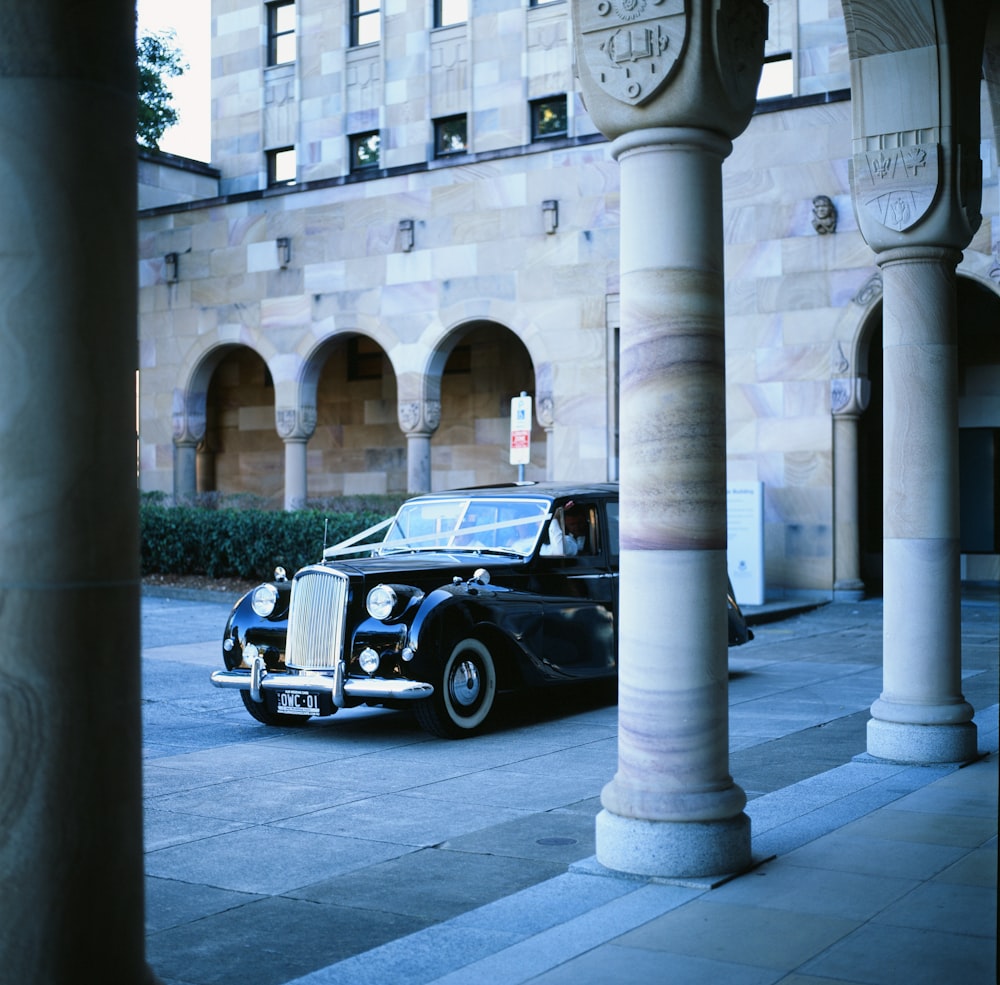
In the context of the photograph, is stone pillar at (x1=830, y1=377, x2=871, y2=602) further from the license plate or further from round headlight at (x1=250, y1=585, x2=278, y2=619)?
the license plate

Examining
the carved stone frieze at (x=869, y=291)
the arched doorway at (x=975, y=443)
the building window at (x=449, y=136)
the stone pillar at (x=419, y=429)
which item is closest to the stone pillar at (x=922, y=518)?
the carved stone frieze at (x=869, y=291)

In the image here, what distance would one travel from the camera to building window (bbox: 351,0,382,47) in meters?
30.1

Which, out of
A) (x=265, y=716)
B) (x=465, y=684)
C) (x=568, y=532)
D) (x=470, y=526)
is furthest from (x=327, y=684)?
(x=568, y=532)

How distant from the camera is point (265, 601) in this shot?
10422 mm

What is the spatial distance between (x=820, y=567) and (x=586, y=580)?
1063cm

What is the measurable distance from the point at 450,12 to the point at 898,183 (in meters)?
22.2

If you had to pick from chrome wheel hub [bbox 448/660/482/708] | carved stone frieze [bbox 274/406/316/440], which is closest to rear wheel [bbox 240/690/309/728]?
chrome wheel hub [bbox 448/660/482/708]

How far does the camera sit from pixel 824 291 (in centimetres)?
2105

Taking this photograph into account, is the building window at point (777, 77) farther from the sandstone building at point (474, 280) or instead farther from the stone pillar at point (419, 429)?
the stone pillar at point (419, 429)

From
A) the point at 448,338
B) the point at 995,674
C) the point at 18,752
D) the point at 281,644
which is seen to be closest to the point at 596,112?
the point at 18,752

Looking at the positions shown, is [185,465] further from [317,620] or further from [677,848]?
[677,848]

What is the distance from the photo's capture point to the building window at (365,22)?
3006 cm

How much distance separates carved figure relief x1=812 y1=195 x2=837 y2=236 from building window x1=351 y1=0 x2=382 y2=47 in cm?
1301

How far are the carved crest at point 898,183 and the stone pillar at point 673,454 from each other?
114 inches
